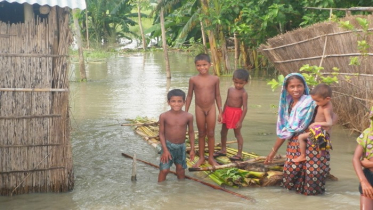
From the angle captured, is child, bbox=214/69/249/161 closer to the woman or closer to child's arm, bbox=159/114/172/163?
the woman

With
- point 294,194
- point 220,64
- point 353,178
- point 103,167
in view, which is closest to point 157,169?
point 103,167

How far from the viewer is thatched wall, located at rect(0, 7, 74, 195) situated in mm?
4848

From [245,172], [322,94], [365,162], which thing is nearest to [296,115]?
[322,94]

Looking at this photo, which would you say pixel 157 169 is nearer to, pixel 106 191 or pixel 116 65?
pixel 106 191

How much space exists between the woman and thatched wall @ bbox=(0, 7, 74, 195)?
84.2 inches

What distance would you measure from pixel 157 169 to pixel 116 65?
16.6 meters

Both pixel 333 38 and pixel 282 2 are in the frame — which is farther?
pixel 282 2

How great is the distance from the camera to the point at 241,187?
5.25 meters

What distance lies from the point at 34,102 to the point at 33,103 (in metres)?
0.01

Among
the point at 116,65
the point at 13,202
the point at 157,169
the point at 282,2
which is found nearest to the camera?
the point at 13,202

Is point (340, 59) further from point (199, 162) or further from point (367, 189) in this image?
point (367, 189)

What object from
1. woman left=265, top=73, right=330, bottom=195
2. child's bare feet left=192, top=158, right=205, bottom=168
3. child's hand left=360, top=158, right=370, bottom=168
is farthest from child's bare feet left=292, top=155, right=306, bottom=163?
child's hand left=360, top=158, right=370, bottom=168

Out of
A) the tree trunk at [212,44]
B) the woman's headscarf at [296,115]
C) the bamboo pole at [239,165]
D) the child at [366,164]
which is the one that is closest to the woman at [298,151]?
the woman's headscarf at [296,115]

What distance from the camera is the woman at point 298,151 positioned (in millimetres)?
4820
